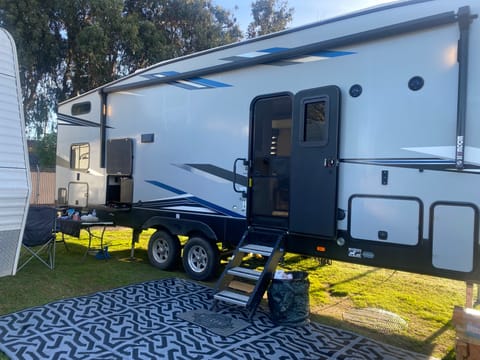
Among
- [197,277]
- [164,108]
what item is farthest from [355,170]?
[164,108]

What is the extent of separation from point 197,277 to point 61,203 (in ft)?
12.8

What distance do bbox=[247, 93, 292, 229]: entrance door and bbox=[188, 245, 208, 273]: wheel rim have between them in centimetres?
102

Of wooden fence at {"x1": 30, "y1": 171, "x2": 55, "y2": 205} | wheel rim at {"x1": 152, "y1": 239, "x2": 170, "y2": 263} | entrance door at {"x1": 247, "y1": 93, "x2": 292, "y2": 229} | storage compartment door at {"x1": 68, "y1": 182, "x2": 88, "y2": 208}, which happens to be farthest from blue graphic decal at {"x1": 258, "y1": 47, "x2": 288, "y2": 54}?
wooden fence at {"x1": 30, "y1": 171, "x2": 55, "y2": 205}

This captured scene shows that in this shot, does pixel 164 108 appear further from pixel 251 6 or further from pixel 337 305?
pixel 251 6

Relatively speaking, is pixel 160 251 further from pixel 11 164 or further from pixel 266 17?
pixel 266 17

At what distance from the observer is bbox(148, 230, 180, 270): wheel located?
19.7 ft

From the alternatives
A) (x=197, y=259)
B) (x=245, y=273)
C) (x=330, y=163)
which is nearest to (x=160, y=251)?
(x=197, y=259)

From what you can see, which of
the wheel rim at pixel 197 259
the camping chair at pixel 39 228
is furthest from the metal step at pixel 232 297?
the camping chair at pixel 39 228

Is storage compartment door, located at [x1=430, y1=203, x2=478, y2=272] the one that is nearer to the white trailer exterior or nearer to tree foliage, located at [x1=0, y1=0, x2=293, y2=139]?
the white trailer exterior

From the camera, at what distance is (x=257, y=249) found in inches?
180

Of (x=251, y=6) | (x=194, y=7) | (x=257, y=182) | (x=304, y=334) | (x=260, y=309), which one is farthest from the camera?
(x=251, y=6)

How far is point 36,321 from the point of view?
3.88m

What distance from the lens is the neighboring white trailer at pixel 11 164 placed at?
317 cm

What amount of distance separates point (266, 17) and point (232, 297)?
17.2 meters
